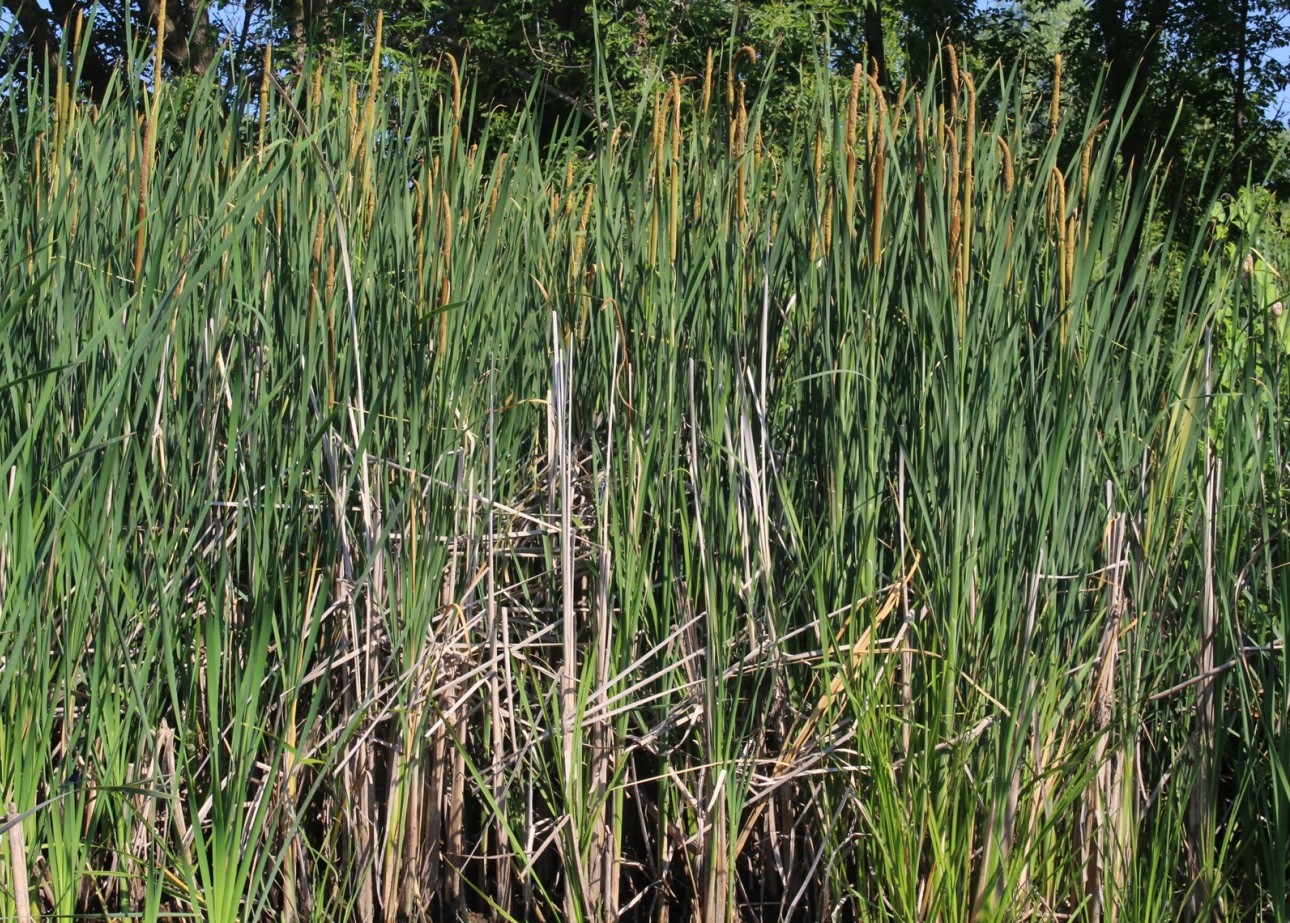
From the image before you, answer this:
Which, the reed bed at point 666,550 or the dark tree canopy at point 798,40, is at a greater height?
the dark tree canopy at point 798,40

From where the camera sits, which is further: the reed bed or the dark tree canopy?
the dark tree canopy

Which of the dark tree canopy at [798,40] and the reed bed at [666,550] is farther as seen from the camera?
the dark tree canopy at [798,40]

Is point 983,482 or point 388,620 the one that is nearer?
point 983,482

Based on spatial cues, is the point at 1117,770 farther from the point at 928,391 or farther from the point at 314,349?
the point at 314,349

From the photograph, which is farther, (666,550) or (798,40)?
(798,40)

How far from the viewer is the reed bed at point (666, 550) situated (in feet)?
6.07

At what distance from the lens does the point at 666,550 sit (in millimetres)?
2049

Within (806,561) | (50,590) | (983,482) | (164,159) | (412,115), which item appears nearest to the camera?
(50,590)

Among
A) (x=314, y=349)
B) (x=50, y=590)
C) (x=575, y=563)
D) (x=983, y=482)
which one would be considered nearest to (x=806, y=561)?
(x=983, y=482)

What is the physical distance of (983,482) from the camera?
74.9 inches

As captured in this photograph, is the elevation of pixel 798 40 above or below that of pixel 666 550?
above

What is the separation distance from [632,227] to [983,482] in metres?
0.80

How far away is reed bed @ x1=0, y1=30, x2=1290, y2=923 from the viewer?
72.8 inches

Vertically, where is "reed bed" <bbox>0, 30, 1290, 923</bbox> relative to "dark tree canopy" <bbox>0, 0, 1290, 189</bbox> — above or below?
below
